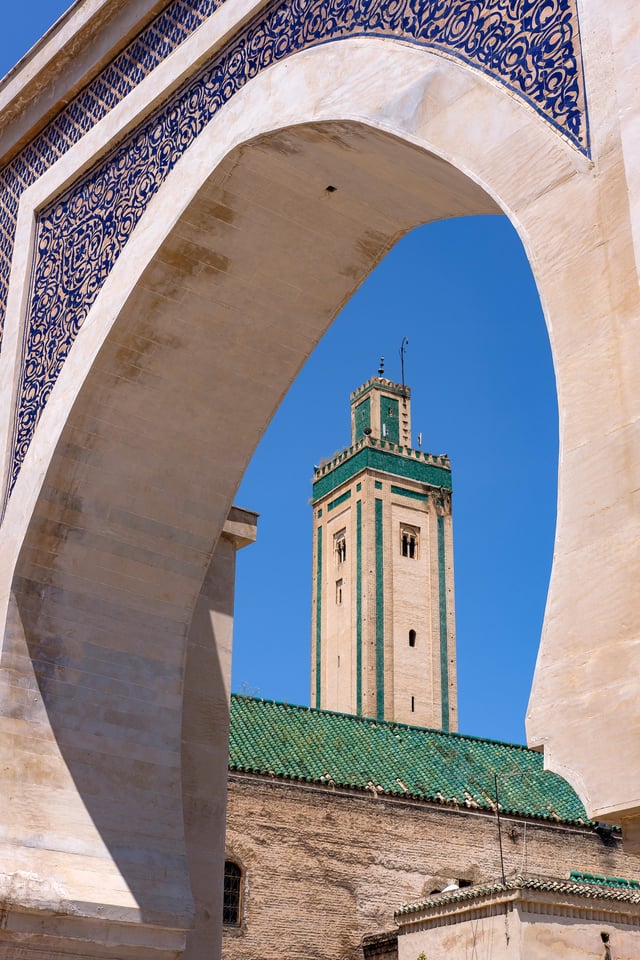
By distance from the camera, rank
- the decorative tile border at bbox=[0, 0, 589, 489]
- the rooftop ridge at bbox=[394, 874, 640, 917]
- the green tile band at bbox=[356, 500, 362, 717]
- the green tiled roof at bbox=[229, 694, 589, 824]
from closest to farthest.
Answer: the decorative tile border at bbox=[0, 0, 589, 489] < the rooftop ridge at bbox=[394, 874, 640, 917] < the green tiled roof at bbox=[229, 694, 589, 824] < the green tile band at bbox=[356, 500, 362, 717]

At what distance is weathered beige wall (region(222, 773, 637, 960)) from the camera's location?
1519cm

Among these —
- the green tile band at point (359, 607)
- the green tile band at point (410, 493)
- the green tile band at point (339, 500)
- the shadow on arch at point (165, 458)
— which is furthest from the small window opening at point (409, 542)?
the shadow on arch at point (165, 458)

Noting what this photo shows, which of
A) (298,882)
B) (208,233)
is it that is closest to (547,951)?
(298,882)

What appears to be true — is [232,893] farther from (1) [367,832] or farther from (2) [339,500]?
(2) [339,500]

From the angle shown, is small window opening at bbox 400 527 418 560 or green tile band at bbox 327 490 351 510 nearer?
small window opening at bbox 400 527 418 560

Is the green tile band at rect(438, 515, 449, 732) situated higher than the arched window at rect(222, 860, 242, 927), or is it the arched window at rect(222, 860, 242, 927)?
the green tile band at rect(438, 515, 449, 732)

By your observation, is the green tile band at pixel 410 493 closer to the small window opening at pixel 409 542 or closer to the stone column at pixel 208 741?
the small window opening at pixel 409 542

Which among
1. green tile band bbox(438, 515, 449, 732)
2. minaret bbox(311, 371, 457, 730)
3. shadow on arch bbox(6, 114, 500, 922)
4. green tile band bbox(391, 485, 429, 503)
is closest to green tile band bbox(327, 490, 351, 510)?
minaret bbox(311, 371, 457, 730)

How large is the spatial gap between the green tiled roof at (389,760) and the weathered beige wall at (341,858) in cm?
24

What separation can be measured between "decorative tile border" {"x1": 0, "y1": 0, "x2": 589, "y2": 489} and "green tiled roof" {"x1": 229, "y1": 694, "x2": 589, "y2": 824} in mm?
11073

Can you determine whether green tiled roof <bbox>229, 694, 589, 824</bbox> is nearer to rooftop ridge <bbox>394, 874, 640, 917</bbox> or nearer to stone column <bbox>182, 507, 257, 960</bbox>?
rooftop ridge <bbox>394, 874, 640, 917</bbox>

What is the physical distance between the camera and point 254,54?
4.31 meters

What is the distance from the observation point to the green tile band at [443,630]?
3112 centimetres

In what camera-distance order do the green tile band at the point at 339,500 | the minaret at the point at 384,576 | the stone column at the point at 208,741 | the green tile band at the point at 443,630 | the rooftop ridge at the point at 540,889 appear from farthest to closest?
the green tile band at the point at 339,500 < the green tile band at the point at 443,630 < the minaret at the point at 384,576 < the rooftop ridge at the point at 540,889 < the stone column at the point at 208,741
